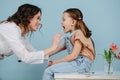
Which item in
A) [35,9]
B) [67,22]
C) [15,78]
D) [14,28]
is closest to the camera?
[14,28]

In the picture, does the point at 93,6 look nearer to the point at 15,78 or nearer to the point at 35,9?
the point at 35,9

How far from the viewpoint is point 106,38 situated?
267 centimetres

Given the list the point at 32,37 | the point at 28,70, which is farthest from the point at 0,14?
the point at 28,70

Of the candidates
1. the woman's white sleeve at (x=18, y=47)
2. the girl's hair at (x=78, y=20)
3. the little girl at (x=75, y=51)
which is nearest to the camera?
the woman's white sleeve at (x=18, y=47)

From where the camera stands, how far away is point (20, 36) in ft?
6.28

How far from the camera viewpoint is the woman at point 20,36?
6.05 feet

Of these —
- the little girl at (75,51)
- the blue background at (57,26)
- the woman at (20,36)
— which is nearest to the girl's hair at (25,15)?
the woman at (20,36)

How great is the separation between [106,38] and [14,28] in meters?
1.08

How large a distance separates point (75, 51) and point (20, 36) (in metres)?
0.40

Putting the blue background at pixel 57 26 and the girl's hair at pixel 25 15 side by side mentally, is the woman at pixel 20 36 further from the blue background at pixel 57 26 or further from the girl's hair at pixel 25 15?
the blue background at pixel 57 26

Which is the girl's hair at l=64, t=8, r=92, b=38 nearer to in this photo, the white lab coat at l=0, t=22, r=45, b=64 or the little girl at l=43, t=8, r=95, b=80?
the little girl at l=43, t=8, r=95, b=80

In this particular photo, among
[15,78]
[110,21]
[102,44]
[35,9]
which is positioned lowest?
[15,78]

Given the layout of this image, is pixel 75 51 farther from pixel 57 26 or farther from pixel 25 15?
pixel 57 26

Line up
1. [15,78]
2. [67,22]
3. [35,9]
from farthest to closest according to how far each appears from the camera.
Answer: [15,78], [67,22], [35,9]
